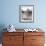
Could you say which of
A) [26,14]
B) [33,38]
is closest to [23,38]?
[33,38]

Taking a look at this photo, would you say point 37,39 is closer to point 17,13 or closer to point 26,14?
point 26,14

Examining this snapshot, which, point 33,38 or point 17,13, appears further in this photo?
point 17,13

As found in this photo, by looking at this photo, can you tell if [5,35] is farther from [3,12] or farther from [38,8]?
[38,8]

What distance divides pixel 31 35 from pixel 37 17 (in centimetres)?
75

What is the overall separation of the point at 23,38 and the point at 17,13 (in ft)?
2.91

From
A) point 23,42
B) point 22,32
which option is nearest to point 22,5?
Answer: point 22,32

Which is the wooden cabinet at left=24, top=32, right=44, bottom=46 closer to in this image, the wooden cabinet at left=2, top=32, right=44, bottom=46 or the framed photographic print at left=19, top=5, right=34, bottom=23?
the wooden cabinet at left=2, top=32, right=44, bottom=46

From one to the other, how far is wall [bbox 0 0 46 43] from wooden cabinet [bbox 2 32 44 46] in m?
0.54

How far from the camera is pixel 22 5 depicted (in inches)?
164

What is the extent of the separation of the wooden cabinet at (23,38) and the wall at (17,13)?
543mm

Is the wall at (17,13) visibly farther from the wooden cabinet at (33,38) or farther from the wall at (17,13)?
the wooden cabinet at (33,38)

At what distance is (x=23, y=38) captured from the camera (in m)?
3.75

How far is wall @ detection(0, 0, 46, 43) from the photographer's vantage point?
4168 millimetres

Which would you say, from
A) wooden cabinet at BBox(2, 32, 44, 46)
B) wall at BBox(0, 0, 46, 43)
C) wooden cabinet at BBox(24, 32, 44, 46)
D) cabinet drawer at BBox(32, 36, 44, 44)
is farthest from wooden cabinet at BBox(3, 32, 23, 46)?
wall at BBox(0, 0, 46, 43)
